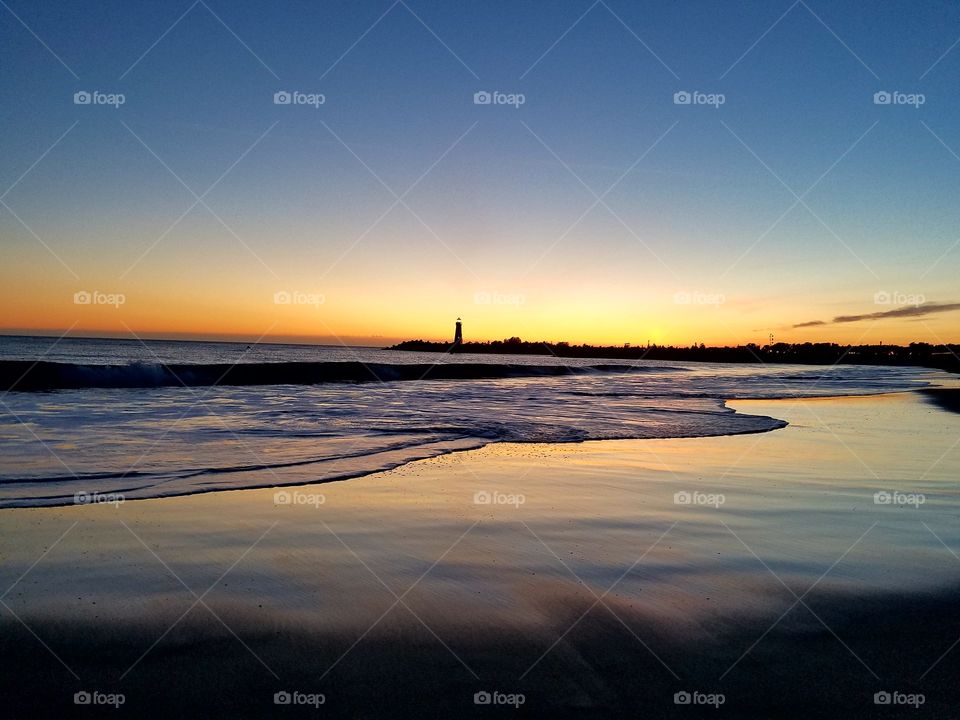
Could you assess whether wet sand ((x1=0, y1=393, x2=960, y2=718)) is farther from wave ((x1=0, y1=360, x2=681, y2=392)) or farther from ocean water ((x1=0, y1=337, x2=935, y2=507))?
wave ((x1=0, y1=360, x2=681, y2=392))

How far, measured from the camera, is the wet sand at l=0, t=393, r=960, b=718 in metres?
2.97

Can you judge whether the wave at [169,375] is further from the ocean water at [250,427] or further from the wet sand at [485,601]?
the wet sand at [485,601]

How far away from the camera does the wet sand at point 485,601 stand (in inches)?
117

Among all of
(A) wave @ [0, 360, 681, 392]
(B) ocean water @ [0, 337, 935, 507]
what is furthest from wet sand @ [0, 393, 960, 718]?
(A) wave @ [0, 360, 681, 392]

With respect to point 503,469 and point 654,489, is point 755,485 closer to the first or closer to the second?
point 654,489

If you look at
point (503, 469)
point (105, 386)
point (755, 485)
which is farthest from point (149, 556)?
point (105, 386)

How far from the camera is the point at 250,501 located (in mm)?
6730

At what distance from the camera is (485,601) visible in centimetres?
409

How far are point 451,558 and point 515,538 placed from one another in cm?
81

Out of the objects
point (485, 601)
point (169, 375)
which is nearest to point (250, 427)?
point (485, 601)

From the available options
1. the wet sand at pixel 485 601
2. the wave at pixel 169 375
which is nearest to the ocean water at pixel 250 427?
the wave at pixel 169 375

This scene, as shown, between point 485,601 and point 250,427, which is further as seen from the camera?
point 250,427

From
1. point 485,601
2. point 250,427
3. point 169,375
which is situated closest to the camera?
point 485,601

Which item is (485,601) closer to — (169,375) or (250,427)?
(250,427)
